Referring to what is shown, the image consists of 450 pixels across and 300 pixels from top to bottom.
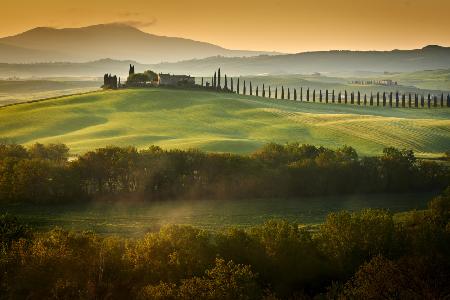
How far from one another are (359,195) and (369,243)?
92.2ft

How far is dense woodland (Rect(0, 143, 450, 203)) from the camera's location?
62469 mm

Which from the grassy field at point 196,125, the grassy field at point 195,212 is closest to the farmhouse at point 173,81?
the grassy field at point 196,125

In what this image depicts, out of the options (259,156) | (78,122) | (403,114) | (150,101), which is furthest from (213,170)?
(403,114)

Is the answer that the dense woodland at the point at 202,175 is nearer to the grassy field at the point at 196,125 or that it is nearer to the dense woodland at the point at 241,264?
the grassy field at the point at 196,125

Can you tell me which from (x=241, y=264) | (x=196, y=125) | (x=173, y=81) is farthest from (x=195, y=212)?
(x=173, y=81)

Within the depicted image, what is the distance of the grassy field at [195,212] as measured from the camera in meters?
53.9

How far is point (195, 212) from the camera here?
59.1m

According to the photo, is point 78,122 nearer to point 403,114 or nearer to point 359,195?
point 359,195

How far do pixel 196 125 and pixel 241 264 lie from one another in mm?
74957

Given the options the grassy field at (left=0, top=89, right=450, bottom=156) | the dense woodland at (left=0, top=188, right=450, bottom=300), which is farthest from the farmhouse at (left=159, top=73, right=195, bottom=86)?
the dense woodland at (left=0, top=188, right=450, bottom=300)

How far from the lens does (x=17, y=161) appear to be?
214 feet

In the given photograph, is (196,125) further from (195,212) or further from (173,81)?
(195,212)

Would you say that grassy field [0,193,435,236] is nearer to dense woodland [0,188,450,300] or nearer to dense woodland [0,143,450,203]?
dense woodland [0,143,450,203]

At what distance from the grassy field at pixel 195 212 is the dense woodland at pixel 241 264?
11357 mm
